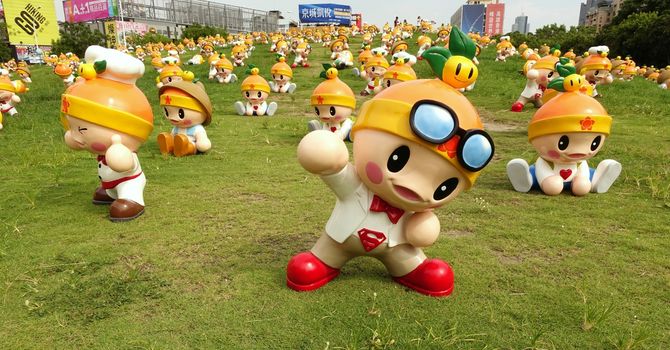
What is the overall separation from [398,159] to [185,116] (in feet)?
15.6

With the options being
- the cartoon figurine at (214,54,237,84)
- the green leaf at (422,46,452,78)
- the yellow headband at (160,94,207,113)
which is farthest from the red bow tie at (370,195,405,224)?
the cartoon figurine at (214,54,237,84)

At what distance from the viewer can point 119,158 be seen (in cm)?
386

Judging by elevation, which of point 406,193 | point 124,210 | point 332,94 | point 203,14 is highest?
point 406,193

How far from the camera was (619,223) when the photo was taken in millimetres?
4129

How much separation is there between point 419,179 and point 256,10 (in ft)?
202

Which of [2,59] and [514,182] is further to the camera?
[2,59]

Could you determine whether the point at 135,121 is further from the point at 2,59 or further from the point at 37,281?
the point at 2,59

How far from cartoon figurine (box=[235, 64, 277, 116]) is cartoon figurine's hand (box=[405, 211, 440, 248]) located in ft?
26.9

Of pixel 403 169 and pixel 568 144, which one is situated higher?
pixel 403 169

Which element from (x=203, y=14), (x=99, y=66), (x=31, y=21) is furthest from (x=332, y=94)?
(x=203, y=14)

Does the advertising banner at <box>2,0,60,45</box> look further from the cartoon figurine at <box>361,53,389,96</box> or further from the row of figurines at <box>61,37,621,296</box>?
the row of figurines at <box>61,37,621,296</box>

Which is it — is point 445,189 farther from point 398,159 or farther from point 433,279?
point 433,279

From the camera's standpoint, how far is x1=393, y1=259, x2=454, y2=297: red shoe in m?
2.84

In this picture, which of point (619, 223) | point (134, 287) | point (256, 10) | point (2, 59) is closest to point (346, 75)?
point (619, 223)
